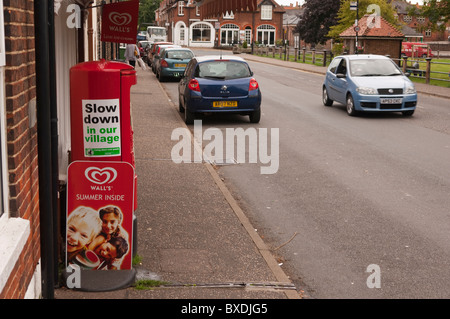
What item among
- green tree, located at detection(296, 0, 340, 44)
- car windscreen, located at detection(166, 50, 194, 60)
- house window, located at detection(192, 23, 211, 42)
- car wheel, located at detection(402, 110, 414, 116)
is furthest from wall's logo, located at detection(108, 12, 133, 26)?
house window, located at detection(192, 23, 211, 42)

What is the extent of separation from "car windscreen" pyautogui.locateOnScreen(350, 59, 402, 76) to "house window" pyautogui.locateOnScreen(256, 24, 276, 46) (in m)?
A: 84.2

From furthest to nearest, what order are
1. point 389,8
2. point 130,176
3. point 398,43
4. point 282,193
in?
point 389,8 → point 398,43 → point 282,193 → point 130,176

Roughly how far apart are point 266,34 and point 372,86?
86.7 m

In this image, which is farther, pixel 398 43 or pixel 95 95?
pixel 398 43

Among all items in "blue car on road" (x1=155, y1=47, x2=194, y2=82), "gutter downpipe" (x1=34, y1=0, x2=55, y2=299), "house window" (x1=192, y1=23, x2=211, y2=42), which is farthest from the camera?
"house window" (x1=192, y1=23, x2=211, y2=42)

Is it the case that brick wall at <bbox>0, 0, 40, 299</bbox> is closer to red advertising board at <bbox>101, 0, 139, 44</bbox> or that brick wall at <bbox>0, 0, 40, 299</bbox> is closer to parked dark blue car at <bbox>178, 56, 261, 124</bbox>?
red advertising board at <bbox>101, 0, 139, 44</bbox>

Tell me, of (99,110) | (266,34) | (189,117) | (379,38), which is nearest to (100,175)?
(99,110)

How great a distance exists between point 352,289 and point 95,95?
8.76 feet

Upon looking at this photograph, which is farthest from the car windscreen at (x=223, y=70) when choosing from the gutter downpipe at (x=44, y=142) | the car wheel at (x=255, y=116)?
the gutter downpipe at (x=44, y=142)

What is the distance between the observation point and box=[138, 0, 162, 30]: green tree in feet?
360

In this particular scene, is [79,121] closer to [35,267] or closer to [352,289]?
[35,267]

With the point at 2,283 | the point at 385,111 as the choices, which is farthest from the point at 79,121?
the point at 385,111

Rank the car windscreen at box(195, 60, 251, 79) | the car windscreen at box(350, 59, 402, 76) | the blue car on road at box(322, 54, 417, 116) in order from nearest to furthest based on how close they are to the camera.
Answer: the car windscreen at box(195, 60, 251, 79) < the blue car on road at box(322, 54, 417, 116) < the car windscreen at box(350, 59, 402, 76)

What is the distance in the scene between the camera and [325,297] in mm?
5297
